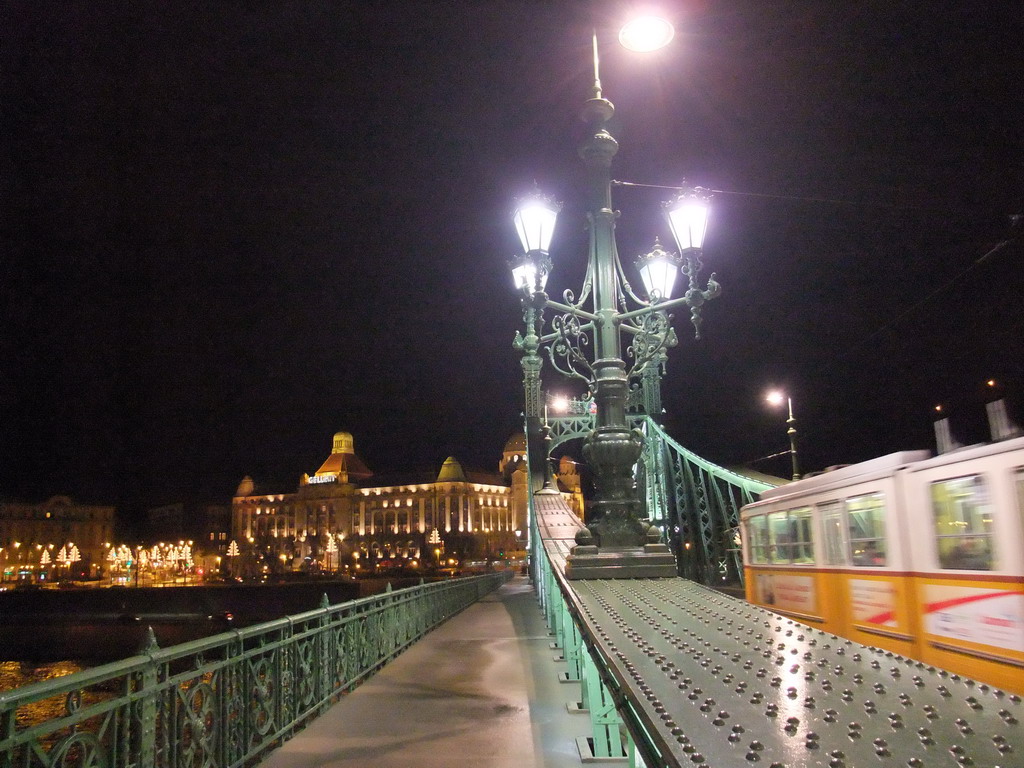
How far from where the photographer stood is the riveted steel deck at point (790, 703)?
2.22 metres

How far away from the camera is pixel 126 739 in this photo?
13.5ft

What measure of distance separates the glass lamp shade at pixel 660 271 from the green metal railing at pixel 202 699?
18.6 feet

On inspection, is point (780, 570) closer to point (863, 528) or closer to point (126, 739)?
point (863, 528)

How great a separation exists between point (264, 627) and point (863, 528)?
629cm

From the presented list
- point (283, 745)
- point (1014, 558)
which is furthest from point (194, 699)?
point (1014, 558)

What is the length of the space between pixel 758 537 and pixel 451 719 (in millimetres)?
6753

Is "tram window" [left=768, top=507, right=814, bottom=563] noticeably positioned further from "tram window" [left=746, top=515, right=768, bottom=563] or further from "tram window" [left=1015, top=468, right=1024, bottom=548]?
"tram window" [left=1015, top=468, right=1024, bottom=548]

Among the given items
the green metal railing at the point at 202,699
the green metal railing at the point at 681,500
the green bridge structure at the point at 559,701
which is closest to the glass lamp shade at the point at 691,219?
the green bridge structure at the point at 559,701

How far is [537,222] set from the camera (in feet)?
29.3

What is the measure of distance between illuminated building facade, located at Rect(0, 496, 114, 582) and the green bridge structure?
8988 centimetres

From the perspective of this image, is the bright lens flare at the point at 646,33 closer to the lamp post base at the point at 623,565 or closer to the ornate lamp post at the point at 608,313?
the ornate lamp post at the point at 608,313

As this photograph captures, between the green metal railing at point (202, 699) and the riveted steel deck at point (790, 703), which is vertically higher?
the riveted steel deck at point (790, 703)

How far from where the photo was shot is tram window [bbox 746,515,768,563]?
461 inches

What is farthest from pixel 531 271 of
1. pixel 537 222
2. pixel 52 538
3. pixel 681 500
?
pixel 52 538
